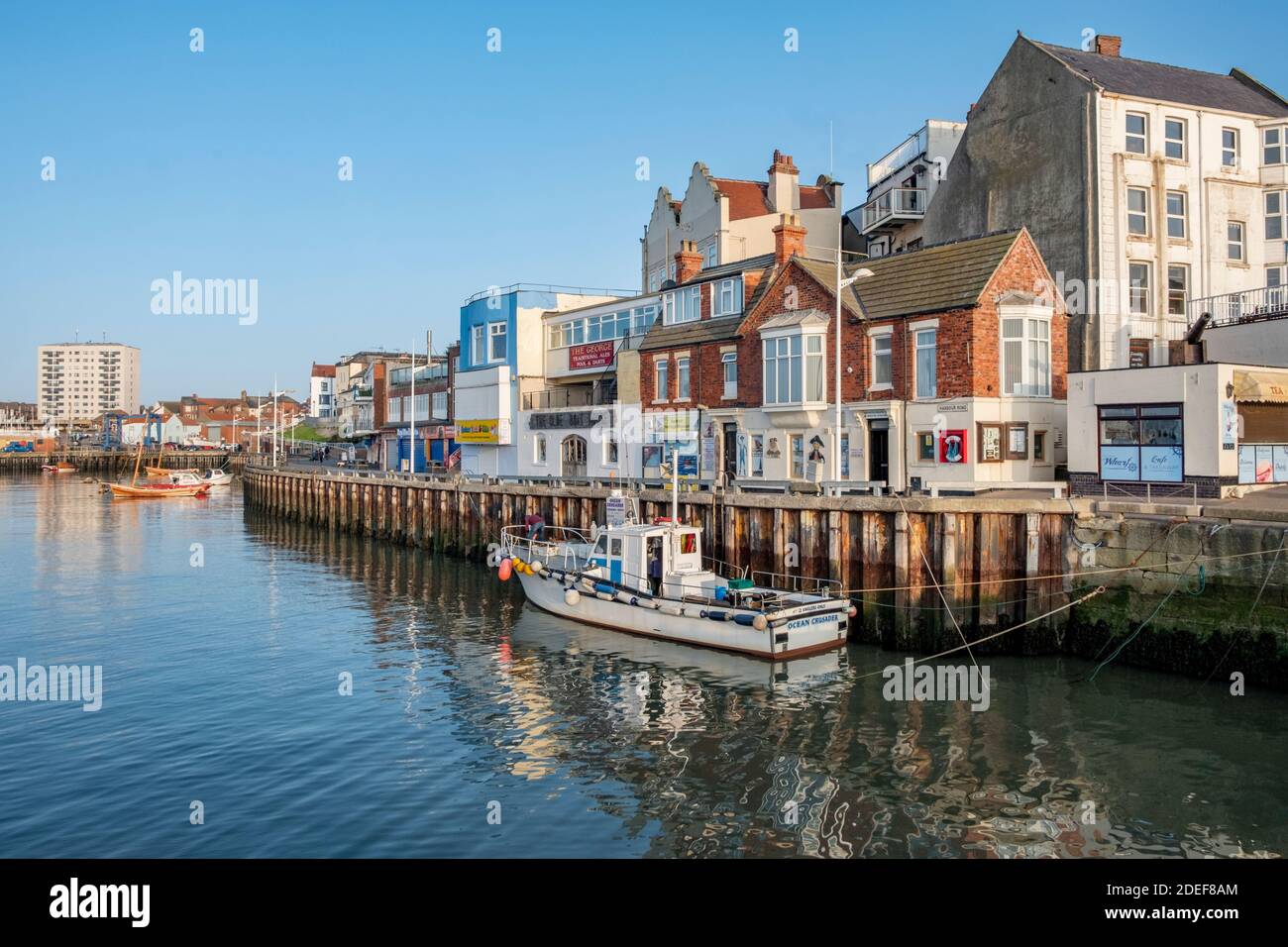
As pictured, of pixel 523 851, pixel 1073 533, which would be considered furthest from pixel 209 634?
pixel 1073 533

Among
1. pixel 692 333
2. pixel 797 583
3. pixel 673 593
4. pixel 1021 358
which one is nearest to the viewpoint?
pixel 673 593

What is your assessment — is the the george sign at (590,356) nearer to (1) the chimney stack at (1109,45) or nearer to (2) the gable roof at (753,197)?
(2) the gable roof at (753,197)

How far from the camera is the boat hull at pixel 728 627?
23.3 m

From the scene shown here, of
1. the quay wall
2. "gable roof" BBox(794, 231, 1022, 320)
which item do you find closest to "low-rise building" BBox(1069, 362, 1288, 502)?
the quay wall

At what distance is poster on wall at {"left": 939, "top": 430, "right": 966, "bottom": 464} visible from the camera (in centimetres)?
3008

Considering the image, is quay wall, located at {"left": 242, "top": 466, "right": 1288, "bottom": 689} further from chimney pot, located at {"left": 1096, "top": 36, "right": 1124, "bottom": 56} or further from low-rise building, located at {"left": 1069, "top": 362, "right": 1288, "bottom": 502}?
chimney pot, located at {"left": 1096, "top": 36, "right": 1124, "bottom": 56}

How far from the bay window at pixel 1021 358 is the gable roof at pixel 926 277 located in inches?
71.9

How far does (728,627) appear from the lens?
79.5 feet

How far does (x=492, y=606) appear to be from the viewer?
3312 cm

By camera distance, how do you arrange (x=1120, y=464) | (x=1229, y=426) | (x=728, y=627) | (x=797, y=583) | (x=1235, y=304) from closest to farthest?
(x=728, y=627) < (x=1229, y=426) < (x=1120, y=464) < (x=797, y=583) < (x=1235, y=304)

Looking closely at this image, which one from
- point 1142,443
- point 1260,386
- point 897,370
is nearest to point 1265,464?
point 1260,386

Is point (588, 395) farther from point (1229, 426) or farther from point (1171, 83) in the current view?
point (1229, 426)

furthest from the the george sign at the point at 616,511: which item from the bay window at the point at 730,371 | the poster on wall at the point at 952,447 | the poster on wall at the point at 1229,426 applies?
the poster on wall at the point at 1229,426

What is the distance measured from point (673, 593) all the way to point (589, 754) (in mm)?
9465
